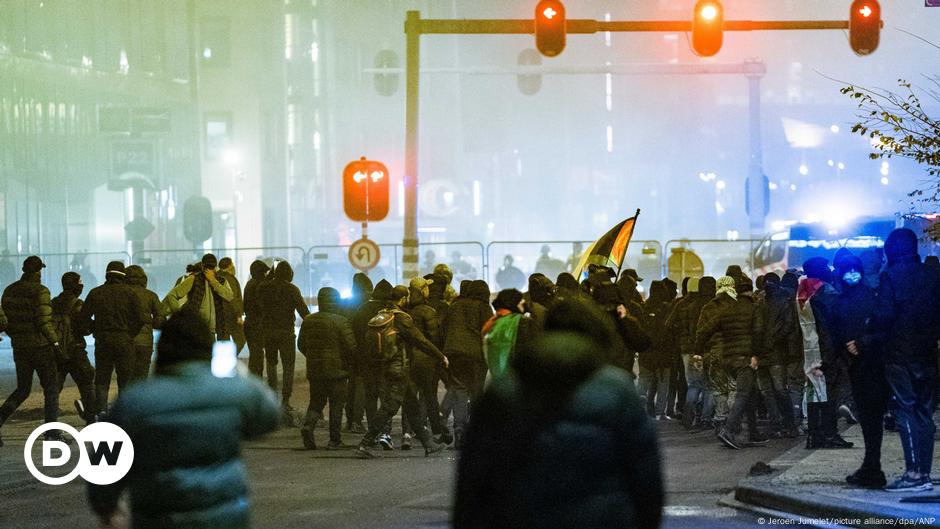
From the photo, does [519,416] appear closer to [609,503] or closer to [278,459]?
[609,503]

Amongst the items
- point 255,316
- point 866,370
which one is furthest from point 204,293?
point 866,370

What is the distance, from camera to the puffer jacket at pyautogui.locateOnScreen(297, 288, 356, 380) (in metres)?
13.3

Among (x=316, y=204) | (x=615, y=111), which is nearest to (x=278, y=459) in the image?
(x=316, y=204)

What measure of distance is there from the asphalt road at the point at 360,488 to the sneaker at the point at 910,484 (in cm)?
108

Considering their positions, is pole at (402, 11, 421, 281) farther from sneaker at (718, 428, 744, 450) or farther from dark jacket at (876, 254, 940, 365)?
dark jacket at (876, 254, 940, 365)

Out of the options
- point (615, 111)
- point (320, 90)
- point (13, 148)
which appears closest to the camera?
point (13, 148)

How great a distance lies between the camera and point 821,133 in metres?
123

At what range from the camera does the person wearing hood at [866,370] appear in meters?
9.67

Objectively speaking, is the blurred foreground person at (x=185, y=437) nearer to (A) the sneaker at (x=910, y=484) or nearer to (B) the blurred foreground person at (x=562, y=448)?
(B) the blurred foreground person at (x=562, y=448)

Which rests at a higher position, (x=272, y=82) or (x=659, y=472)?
(x=272, y=82)

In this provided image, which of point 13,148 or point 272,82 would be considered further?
point 272,82

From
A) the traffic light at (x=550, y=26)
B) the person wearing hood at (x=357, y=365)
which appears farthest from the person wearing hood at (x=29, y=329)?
the traffic light at (x=550, y=26)

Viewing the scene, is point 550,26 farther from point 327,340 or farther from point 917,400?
point 917,400

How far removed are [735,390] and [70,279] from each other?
6.91 meters
